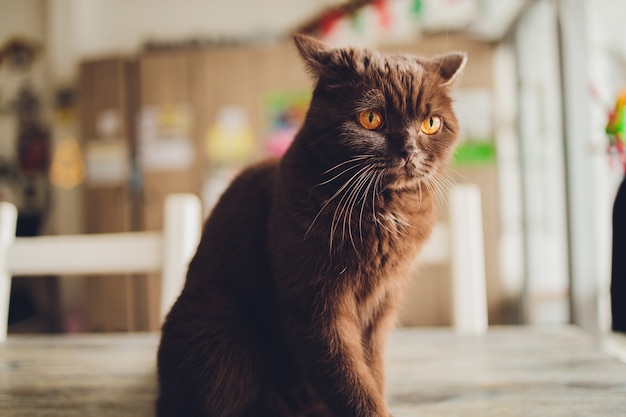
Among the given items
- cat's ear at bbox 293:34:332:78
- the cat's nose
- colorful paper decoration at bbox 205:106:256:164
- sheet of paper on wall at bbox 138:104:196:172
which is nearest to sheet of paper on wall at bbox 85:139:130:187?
sheet of paper on wall at bbox 138:104:196:172

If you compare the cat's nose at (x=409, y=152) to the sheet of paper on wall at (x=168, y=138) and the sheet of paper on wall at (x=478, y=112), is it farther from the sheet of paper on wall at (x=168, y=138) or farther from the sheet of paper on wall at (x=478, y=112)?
the sheet of paper on wall at (x=168, y=138)

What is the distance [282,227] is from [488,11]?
2527 millimetres

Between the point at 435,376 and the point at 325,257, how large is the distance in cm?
33

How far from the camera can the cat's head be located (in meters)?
0.50

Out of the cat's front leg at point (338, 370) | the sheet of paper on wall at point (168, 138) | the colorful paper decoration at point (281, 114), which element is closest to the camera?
the cat's front leg at point (338, 370)

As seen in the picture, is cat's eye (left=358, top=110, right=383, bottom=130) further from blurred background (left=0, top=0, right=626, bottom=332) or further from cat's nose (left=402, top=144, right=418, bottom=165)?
blurred background (left=0, top=0, right=626, bottom=332)

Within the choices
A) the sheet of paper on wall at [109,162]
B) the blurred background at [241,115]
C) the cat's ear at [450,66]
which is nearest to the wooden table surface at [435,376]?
the cat's ear at [450,66]

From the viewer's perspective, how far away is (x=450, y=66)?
0.58m

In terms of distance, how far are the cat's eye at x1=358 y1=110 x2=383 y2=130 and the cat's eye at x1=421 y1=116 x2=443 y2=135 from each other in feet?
0.20

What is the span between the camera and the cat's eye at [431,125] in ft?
1.73

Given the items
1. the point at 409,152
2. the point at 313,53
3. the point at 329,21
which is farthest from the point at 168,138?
the point at 409,152

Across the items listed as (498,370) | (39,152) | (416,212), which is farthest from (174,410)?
(39,152)

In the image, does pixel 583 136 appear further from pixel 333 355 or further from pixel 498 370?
pixel 333 355

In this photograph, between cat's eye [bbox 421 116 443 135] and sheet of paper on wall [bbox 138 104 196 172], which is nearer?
cat's eye [bbox 421 116 443 135]
